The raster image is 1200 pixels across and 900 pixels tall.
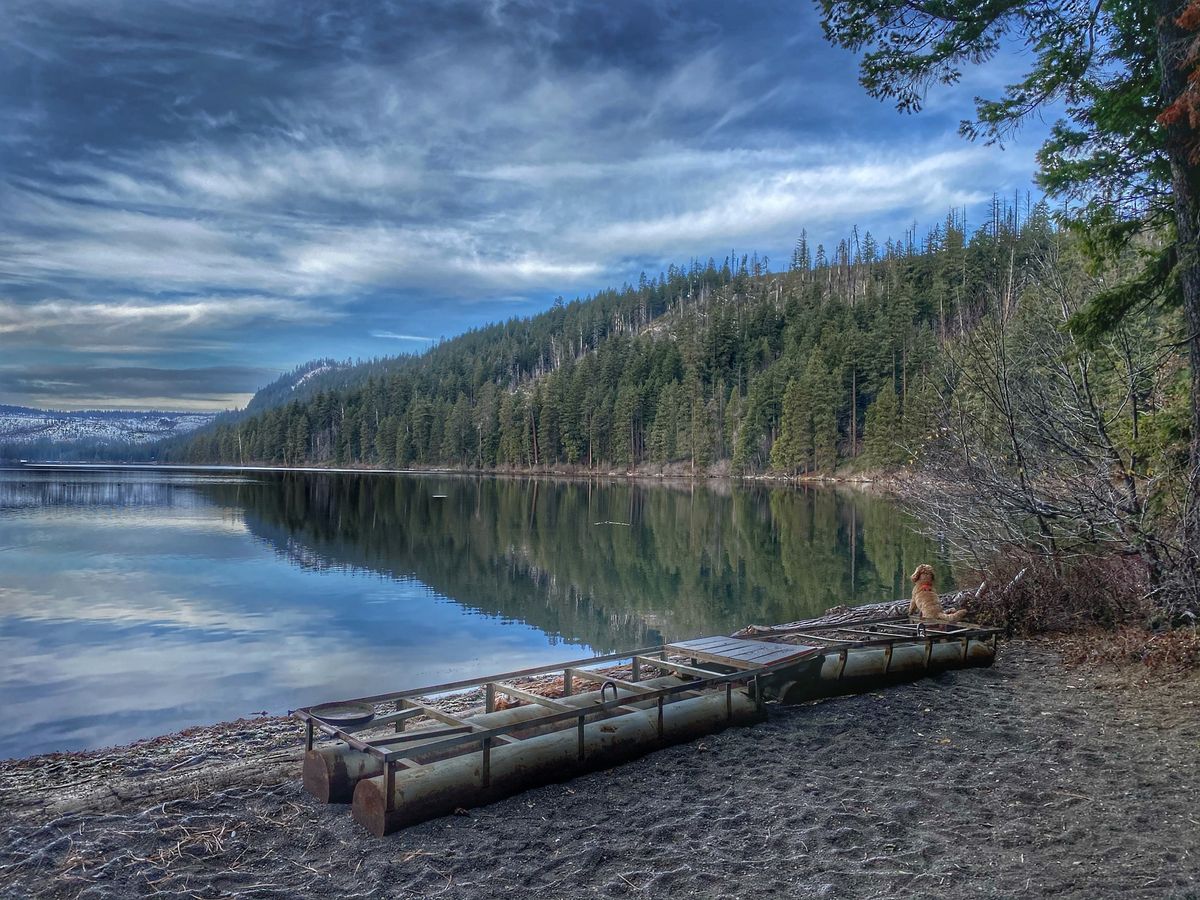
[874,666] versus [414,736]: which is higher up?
[414,736]

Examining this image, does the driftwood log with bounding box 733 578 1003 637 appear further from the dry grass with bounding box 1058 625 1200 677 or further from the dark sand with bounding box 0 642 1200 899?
the dark sand with bounding box 0 642 1200 899

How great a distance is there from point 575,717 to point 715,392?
334ft

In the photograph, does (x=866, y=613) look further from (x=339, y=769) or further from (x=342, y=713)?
(x=339, y=769)

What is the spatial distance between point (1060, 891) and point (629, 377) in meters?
116

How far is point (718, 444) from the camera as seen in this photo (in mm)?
102688

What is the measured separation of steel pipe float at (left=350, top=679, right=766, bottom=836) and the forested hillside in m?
48.1

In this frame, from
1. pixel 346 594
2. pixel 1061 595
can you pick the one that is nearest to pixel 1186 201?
pixel 1061 595

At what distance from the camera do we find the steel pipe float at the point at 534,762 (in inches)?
241

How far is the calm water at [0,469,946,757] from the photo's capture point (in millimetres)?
14711

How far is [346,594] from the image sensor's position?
24312 mm

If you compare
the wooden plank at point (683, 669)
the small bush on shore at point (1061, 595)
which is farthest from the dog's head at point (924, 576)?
the wooden plank at point (683, 669)

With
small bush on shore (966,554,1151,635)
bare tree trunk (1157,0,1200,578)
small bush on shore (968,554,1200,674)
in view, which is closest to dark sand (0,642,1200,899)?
small bush on shore (968,554,1200,674)

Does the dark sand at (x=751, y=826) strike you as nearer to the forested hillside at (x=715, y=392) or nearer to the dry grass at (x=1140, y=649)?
the dry grass at (x=1140, y=649)

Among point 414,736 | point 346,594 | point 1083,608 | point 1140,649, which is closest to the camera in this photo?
point 414,736
